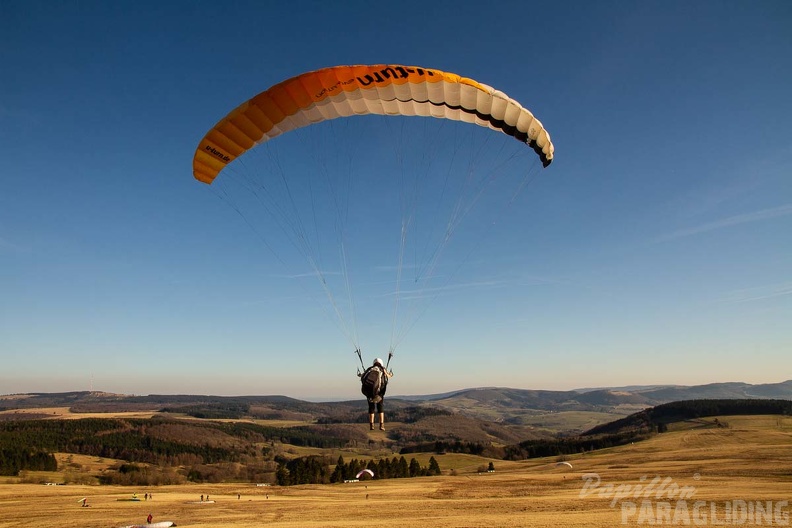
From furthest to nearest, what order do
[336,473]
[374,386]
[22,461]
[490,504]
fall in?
1. [22,461]
2. [336,473]
3. [490,504]
4. [374,386]

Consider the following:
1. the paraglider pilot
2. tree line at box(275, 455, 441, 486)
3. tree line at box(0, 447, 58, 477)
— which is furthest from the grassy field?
tree line at box(0, 447, 58, 477)

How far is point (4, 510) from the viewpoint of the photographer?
33875 millimetres

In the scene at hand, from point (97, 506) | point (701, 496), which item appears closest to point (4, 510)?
point (97, 506)

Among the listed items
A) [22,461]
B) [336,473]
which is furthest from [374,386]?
[22,461]

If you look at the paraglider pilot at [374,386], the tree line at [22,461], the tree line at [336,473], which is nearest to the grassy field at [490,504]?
the paraglider pilot at [374,386]

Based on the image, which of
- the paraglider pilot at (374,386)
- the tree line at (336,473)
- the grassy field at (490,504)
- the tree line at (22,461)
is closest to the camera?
the paraglider pilot at (374,386)

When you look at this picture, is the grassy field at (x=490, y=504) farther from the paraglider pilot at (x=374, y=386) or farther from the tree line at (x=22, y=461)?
the tree line at (x=22, y=461)

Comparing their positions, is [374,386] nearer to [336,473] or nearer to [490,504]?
[490,504]

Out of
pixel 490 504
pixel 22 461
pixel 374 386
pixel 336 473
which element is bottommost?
pixel 22 461

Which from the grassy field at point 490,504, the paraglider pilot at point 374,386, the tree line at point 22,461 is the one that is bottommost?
the tree line at point 22,461

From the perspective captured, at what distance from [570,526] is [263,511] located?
22440mm

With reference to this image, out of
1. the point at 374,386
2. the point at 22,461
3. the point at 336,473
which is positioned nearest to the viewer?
the point at 374,386

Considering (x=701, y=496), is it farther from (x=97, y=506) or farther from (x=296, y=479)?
→ (x=296, y=479)

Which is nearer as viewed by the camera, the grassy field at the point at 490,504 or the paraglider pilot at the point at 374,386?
the paraglider pilot at the point at 374,386
